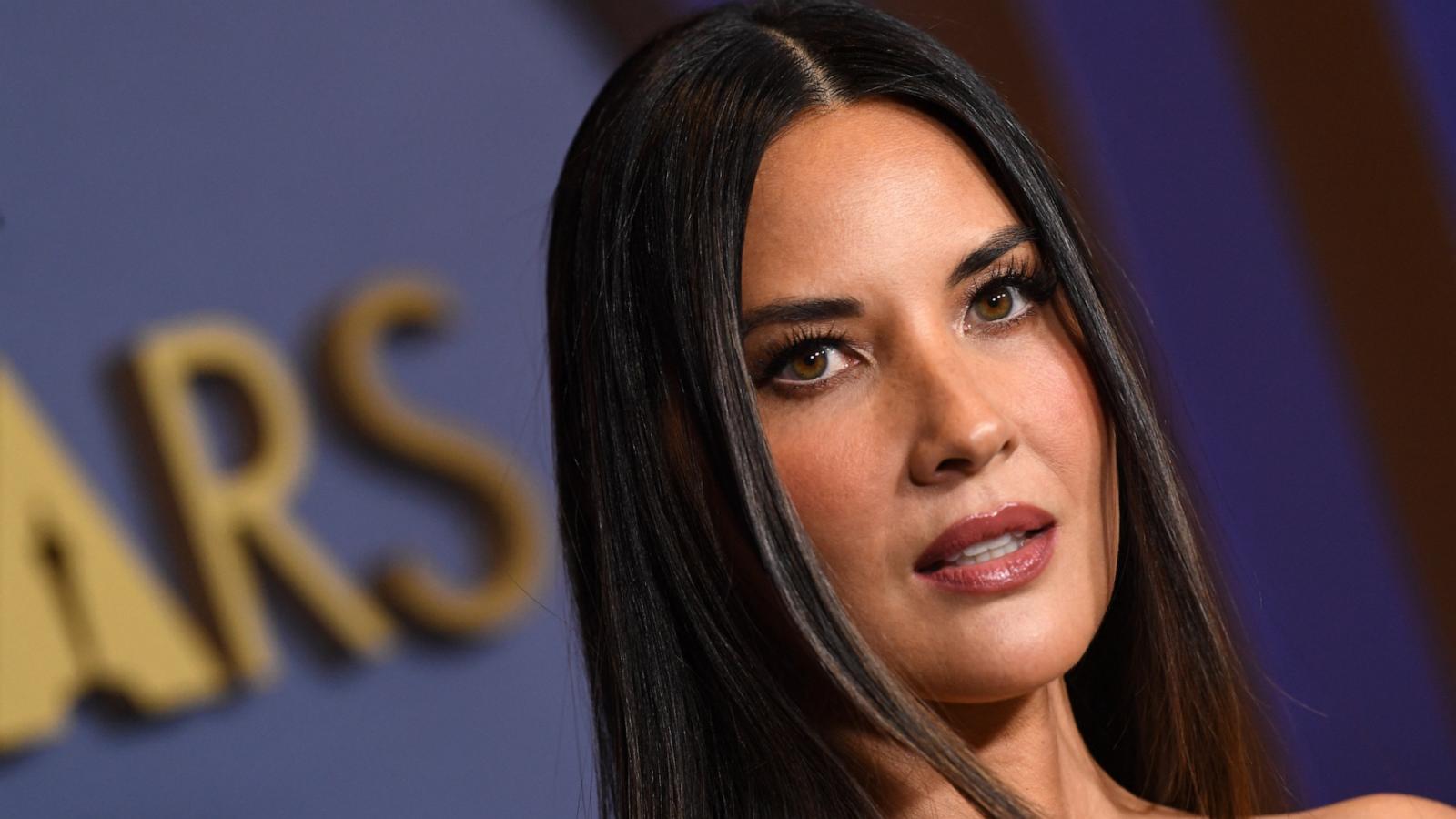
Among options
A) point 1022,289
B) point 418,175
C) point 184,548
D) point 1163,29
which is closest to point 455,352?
point 418,175

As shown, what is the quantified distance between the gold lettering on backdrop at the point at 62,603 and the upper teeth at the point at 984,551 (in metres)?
1.51

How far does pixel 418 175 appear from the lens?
2.45 meters

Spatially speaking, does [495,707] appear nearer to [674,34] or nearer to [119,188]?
[119,188]

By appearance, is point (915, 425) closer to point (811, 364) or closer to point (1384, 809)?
point (811, 364)

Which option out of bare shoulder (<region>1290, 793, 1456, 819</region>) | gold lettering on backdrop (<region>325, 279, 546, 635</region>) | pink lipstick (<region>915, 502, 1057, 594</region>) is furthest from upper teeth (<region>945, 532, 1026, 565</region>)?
gold lettering on backdrop (<region>325, 279, 546, 635</region>)

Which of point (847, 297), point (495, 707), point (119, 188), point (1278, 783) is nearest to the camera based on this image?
point (847, 297)

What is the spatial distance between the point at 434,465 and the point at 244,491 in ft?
0.97

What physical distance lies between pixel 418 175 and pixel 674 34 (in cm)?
126

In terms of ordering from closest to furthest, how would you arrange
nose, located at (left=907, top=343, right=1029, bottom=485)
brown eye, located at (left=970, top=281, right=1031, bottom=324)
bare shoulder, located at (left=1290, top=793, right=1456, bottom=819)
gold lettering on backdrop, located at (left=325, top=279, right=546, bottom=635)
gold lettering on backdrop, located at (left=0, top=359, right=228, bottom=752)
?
A: 1. nose, located at (left=907, top=343, right=1029, bottom=485)
2. brown eye, located at (left=970, top=281, right=1031, bottom=324)
3. bare shoulder, located at (left=1290, top=793, right=1456, bottom=819)
4. gold lettering on backdrop, located at (left=0, top=359, right=228, bottom=752)
5. gold lettering on backdrop, located at (left=325, top=279, right=546, bottom=635)

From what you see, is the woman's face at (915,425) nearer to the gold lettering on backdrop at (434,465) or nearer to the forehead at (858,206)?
the forehead at (858,206)

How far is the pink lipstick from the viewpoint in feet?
3.47

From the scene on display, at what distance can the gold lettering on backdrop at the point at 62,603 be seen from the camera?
2.12 meters

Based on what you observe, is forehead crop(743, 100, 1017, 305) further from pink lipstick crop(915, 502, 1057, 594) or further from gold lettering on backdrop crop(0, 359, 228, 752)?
gold lettering on backdrop crop(0, 359, 228, 752)

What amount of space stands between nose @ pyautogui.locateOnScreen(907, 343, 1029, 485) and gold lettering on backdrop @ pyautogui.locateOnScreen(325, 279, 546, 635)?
1.35 m
